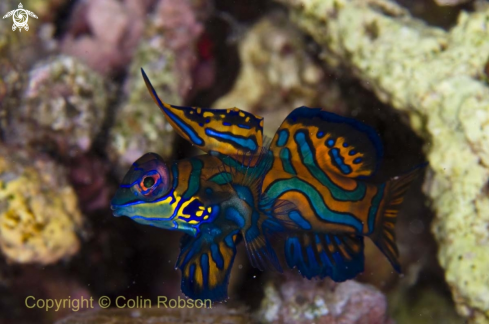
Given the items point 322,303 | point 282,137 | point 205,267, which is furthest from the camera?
point 322,303

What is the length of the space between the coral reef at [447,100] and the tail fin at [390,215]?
0.91 feet

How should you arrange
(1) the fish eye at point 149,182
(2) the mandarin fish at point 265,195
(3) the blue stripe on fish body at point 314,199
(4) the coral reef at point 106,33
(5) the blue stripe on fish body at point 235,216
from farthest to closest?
(4) the coral reef at point 106,33 → (3) the blue stripe on fish body at point 314,199 → (5) the blue stripe on fish body at point 235,216 → (2) the mandarin fish at point 265,195 → (1) the fish eye at point 149,182

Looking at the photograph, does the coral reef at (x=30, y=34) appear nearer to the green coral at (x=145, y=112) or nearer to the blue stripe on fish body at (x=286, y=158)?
the green coral at (x=145, y=112)

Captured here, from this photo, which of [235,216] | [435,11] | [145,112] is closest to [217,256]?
[235,216]

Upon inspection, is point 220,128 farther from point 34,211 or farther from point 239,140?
point 34,211

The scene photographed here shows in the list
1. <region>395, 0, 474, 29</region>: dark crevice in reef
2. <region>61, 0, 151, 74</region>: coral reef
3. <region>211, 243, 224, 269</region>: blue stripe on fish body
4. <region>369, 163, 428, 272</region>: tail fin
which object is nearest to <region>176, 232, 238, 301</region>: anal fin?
<region>211, 243, 224, 269</region>: blue stripe on fish body

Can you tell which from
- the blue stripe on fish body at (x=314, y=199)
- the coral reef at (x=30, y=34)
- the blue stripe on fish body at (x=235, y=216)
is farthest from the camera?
the coral reef at (x=30, y=34)

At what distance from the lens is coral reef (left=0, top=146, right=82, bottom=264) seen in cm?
336

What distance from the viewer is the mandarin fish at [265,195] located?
2740 mm

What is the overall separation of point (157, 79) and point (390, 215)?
9.28 ft

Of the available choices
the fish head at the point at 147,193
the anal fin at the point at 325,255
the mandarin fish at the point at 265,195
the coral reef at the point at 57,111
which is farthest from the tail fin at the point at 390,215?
the coral reef at the point at 57,111

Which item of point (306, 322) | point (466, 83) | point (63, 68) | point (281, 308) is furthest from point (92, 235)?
point (466, 83)

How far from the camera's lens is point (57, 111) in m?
3.86

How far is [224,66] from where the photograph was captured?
526 cm
